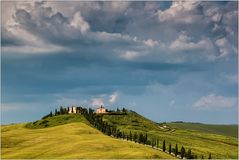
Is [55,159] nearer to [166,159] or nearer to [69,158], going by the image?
[69,158]

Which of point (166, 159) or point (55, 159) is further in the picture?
point (166, 159)

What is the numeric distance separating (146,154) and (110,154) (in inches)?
635

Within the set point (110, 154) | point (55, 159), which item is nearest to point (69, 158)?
point (55, 159)

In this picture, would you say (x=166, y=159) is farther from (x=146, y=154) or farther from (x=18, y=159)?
(x=18, y=159)

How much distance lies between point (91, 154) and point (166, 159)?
34.9 metres

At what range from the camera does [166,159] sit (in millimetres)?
199000

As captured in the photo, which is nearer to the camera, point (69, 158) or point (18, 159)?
point (69, 158)

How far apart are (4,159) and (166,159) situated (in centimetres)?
7464

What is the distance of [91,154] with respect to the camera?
630 feet

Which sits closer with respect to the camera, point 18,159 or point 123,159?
point 123,159

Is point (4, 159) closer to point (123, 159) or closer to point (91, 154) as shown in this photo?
point (91, 154)

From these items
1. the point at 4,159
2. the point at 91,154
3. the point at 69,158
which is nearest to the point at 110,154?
the point at 91,154

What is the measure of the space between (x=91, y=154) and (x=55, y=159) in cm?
1649

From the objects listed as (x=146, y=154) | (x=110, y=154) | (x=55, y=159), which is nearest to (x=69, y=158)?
(x=55, y=159)
